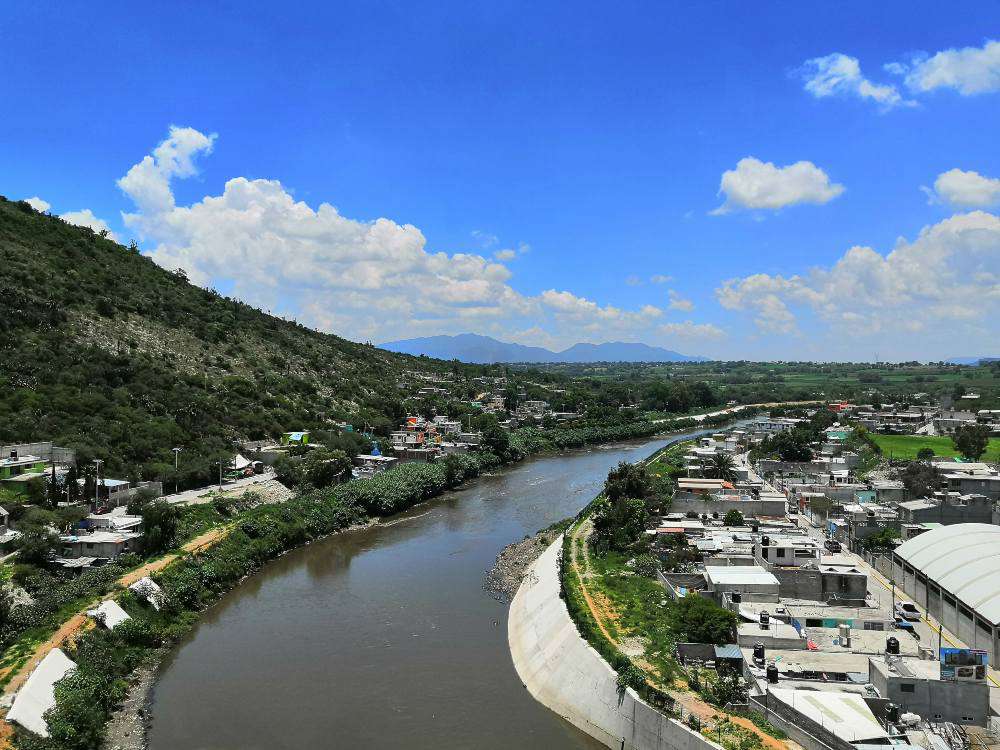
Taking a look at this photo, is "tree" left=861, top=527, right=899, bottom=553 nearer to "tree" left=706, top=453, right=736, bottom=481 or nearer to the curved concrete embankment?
the curved concrete embankment

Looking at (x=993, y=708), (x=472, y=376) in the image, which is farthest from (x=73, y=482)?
(x=472, y=376)

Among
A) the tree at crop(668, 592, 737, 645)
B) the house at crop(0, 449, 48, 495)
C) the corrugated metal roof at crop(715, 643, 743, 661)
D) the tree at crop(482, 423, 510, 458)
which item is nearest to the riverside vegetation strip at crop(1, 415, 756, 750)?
the tree at crop(482, 423, 510, 458)

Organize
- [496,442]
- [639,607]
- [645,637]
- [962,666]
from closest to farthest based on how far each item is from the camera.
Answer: [962,666] < [645,637] < [639,607] < [496,442]

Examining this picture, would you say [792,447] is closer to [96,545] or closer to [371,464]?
[371,464]

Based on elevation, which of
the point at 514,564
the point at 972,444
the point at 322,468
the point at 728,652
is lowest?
the point at 514,564

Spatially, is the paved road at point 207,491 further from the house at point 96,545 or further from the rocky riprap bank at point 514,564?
the rocky riprap bank at point 514,564

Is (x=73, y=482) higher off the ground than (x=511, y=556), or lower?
higher

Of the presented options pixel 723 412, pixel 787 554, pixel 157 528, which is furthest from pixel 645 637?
pixel 723 412

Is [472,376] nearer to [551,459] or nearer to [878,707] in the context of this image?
[551,459]
